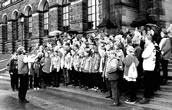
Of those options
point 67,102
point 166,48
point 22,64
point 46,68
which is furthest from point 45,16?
point 166,48

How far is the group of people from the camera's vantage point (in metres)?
6.96

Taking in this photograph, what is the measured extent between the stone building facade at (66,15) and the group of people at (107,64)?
137 inches

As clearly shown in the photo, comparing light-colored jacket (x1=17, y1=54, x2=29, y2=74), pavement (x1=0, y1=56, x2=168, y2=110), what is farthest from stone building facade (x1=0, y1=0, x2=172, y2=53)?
light-colored jacket (x1=17, y1=54, x2=29, y2=74)

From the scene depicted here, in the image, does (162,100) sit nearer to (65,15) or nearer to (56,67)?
(56,67)

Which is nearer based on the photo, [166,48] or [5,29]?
[166,48]

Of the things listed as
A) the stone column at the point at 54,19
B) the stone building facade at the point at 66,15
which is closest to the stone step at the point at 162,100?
the stone building facade at the point at 66,15

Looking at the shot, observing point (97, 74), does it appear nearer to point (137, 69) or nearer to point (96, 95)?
point (96, 95)

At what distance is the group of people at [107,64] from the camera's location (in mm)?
6961

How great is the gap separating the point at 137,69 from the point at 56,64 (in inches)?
→ 196

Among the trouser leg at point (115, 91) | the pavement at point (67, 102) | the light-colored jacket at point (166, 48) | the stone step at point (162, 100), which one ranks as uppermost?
the light-colored jacket at point (166, 48)

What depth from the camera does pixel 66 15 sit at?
20.3 meters

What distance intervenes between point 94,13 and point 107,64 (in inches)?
411

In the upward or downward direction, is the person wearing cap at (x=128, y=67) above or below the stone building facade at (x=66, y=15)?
below

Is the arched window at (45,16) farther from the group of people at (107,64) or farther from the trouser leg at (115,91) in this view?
the trouser leg at (115,91)
